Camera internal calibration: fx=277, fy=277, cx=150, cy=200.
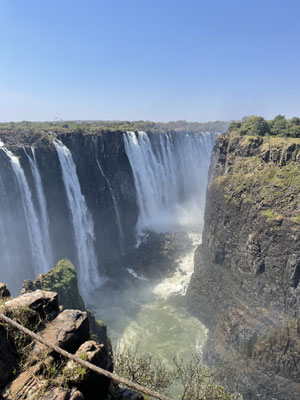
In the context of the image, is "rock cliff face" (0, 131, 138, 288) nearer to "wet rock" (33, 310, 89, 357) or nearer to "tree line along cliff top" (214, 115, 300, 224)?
"tree line along cliff top" (214, 115, 300, 224)

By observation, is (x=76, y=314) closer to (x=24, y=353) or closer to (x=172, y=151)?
(x=24, y=353)

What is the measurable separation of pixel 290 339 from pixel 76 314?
1866 cm

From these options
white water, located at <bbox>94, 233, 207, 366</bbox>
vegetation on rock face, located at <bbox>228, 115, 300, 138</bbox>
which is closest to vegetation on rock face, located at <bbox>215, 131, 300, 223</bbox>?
vegetation on rock face, located at <bbox>228, 115, 300, 138</bbox>

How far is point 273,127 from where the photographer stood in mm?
33625

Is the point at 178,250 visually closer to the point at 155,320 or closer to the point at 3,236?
the point at 155,320

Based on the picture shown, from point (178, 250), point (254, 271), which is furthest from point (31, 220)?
point (254, 271)

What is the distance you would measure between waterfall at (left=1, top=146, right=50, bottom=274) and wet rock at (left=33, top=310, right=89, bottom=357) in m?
23.6

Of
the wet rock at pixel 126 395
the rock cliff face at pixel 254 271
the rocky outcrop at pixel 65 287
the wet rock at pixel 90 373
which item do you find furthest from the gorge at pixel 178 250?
the wet rock at pixel 90 373

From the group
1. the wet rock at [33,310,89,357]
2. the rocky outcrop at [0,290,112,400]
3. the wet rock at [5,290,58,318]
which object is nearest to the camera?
the rocky outcrop at [0,290,112,400]

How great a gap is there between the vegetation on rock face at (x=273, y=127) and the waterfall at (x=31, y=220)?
26230mm

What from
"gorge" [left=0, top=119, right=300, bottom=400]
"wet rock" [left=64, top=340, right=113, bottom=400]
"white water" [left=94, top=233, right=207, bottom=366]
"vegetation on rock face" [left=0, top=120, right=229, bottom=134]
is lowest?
"white water" [left=94, top=233, right=207, bottom=366]

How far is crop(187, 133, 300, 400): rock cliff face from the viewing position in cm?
2041

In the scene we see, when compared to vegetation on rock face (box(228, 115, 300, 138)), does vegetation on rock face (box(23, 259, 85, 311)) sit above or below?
below

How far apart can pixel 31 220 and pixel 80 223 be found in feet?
24.5
